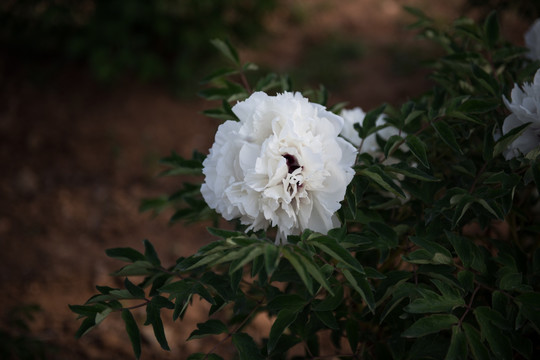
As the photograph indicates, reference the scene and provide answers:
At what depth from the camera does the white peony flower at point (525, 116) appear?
1.05 metres

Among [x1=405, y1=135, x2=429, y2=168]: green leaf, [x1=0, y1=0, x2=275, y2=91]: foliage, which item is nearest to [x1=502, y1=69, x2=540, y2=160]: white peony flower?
[x1=405, y1=135, x2=429, y2=168]: green leaf

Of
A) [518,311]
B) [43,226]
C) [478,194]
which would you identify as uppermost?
[43,226]

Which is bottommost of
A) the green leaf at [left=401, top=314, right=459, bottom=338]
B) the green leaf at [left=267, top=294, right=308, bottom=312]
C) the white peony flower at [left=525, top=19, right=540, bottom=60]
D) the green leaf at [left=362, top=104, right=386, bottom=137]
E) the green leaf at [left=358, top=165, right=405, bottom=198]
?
the green leaf at [left=401, top=314, right=459, bottom=338]

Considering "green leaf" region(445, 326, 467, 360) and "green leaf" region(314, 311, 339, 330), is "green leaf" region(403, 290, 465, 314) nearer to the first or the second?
"green leaf" region(445, 326, 467, 360)

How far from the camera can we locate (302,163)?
0.97 meters

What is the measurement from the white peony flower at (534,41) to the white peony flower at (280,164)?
0.73 metres

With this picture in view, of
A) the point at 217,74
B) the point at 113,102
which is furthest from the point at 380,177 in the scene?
the point at 113,102

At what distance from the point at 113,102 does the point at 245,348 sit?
3.39 metres

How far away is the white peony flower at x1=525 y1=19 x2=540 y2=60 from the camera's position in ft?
4.42

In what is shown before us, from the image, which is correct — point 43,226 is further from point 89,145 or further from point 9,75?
point 9,75

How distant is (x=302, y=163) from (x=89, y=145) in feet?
10.3

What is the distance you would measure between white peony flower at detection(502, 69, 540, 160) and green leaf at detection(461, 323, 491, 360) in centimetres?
40

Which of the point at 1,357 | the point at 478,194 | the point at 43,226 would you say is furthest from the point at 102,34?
the point at 478,194

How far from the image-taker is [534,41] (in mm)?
1379
